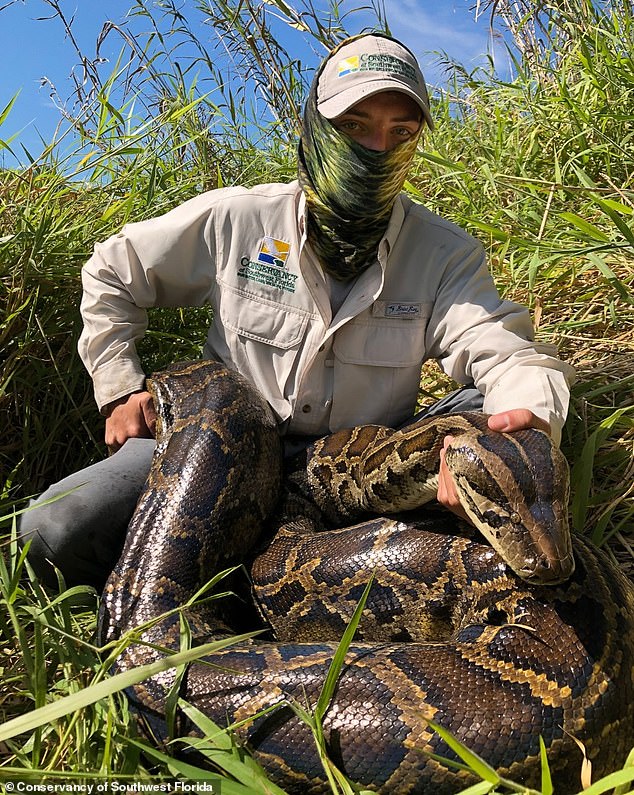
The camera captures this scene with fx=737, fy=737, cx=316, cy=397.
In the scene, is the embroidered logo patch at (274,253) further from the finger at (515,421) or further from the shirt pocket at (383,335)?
the finger at (515,421)

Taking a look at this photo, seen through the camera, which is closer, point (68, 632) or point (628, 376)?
point (68, 632)

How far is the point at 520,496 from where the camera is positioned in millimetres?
2688

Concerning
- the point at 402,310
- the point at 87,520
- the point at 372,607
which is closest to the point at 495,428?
the point at 372,607

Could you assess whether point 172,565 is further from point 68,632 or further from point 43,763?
point 43,763

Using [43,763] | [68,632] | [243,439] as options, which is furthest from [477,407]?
[43,763]

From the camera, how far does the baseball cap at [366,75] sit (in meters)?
3.46

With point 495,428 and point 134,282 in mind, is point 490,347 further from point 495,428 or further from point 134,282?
point 134,282

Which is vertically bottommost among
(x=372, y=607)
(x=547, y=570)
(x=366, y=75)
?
(x=372, y=607)

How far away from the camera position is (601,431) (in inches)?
152

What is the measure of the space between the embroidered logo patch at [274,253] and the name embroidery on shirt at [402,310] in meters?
0.60

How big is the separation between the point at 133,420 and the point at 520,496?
2.13 meters

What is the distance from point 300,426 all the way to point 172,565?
1158mm

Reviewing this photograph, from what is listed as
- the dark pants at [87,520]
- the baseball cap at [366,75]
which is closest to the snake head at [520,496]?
the dark pants at [87,520]

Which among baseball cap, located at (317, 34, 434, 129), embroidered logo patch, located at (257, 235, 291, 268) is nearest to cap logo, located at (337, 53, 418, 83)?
baseball cap, located at (317, 34, 434, 129)
